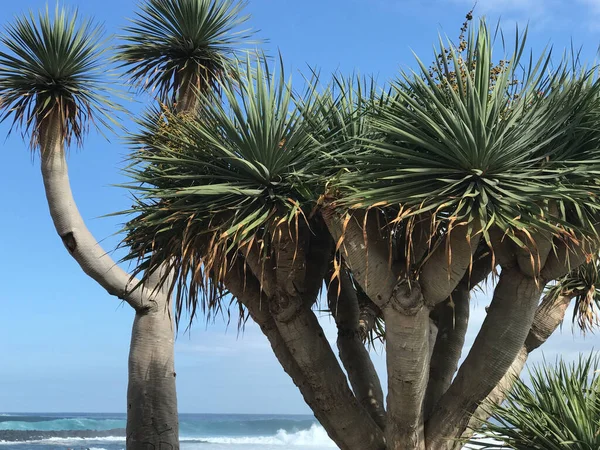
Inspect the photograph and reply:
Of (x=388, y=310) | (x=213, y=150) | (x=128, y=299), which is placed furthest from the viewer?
(x=128, y=299)

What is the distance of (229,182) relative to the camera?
6621 millimetres

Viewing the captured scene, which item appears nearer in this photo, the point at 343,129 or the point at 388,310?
the point at 388,310

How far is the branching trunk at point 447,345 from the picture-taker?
7.48 m

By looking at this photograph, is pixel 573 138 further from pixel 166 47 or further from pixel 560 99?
pixel 166 47

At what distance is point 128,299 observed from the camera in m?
9.85

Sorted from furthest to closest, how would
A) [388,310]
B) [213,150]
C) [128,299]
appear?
[128,299] < [213,150] < [388,310]

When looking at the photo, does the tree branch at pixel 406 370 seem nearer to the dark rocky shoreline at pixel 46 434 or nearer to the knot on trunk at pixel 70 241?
the knot on trunk at pixel 70 241

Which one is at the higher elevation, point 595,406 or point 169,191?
point 169,191

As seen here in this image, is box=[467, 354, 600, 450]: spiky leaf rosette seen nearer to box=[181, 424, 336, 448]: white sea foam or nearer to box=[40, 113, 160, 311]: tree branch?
box=[40, 113, 160, 311]: tree branch

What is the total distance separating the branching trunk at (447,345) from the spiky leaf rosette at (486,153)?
1629mm

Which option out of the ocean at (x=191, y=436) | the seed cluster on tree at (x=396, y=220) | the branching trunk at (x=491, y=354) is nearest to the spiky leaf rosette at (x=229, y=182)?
the seed cluster on tree at (x=396, y=220)

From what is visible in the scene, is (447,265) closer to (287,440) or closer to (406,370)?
(406,370)

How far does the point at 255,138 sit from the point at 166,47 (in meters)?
4.54

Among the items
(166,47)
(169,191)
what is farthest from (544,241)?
(166,47)
